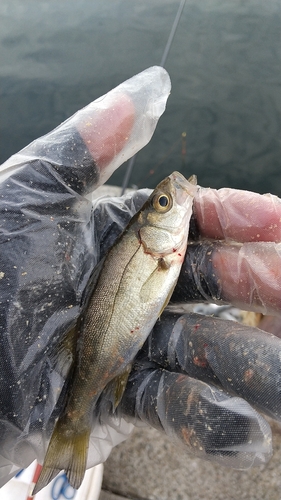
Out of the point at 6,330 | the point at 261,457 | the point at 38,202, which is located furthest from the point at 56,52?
the point at 261,457

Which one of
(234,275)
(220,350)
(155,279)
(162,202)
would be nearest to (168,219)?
(162,202)

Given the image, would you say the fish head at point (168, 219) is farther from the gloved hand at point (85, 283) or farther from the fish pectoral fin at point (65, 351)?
the fish pectoral fin at point (65, 351)

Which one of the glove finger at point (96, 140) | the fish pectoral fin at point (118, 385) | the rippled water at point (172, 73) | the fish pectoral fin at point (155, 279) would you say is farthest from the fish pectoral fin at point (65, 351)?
the rippled water at point (172, 73)

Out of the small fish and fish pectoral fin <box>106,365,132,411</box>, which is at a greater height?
the small fish

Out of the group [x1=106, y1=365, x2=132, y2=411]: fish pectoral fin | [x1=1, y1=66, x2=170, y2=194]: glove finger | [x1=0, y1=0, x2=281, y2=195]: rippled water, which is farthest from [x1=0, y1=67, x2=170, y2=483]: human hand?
[x1=0, y1=0, x2=281, y2=195]: rippled water

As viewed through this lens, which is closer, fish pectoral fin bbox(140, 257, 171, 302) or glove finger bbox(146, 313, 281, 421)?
glove finger bbox(146, 313, 281, 421)

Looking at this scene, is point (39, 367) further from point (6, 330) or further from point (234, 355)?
point (234, 355)

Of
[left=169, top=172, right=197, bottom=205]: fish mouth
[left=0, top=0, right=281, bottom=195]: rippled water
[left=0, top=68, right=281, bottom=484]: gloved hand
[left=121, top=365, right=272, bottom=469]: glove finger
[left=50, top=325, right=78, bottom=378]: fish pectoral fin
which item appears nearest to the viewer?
[left=121, top=365, right=272, bottom=469]: glove finger

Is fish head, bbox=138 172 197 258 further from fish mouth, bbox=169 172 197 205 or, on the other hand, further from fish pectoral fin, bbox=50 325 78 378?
fish pectoral fin, bbox=50 325 78 378
